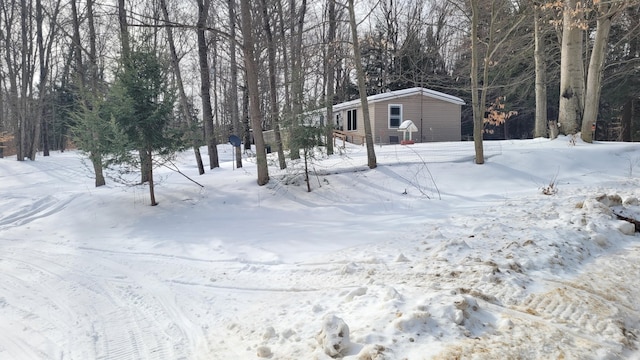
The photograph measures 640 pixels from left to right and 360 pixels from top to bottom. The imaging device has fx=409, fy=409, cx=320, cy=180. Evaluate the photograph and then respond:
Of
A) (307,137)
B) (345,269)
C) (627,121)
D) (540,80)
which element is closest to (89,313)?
(345,269)

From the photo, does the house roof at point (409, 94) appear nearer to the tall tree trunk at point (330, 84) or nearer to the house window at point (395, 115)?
the house window at point (395, 115)

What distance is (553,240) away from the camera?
4781 millimetres

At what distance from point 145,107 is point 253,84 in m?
2.36

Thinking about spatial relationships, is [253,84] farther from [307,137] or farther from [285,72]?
[285,72]

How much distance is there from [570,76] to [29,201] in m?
14.0

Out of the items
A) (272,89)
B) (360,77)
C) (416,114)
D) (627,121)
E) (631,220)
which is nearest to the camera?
(631,220)

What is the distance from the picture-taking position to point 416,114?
854 inches

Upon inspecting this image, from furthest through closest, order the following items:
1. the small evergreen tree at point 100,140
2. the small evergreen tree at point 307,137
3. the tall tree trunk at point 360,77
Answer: the tall tree trunk at point 360,77, the small evergreen tree at point 307,137, the small evergreen tree at point 100,140

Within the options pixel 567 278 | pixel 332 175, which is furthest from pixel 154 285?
pixel 332 175

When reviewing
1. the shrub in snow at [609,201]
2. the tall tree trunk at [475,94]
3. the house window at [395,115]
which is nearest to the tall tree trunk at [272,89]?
the tall tree trunk at [475,94]

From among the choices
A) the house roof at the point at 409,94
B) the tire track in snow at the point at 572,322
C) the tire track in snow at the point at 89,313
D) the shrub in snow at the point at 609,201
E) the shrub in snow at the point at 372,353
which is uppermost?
the house roof at the point at 409,94

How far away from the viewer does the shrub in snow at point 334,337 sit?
2697mm

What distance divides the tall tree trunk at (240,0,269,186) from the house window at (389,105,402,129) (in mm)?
13159

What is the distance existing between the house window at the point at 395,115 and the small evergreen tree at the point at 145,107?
14.4 metres
